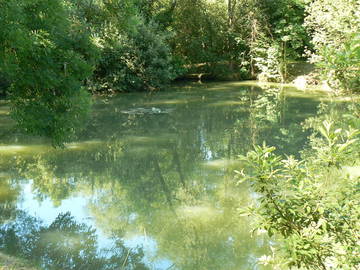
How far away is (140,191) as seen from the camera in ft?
25.8

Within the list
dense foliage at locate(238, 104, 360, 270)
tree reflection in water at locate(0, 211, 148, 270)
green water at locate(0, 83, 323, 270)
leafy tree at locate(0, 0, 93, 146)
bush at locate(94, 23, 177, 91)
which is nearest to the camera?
dense foliage at locate(238, 104, 360, 270)

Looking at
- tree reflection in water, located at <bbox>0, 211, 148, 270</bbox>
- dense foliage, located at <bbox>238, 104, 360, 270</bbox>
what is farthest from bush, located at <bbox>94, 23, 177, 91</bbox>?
dense foliage, located at <bbox>238, 104, 360, 270</bbox>

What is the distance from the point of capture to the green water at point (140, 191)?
5398mm

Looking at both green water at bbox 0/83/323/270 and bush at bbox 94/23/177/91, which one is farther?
bush at bbox 94/23/177/91

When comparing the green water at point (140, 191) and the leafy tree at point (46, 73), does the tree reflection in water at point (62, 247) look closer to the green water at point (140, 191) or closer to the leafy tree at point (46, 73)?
the green water at point (140, 191)

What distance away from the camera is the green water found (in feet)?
17.7

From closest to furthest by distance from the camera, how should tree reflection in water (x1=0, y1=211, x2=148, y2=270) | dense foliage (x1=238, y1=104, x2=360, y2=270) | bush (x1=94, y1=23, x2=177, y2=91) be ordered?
dense foliage (x1=238, y1=104, x2=360, y2=270)
tree reflection in water (x1=0, y1=211, x2=148, y2=270)
bush (x1=94, y1=23, x2=177, y2=91)

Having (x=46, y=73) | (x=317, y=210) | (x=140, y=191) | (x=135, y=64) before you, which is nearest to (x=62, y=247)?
(x=46, y=73)

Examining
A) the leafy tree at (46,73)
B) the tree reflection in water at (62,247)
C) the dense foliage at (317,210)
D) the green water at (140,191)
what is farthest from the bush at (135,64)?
the dense foliage at (317,210)

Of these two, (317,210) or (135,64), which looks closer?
(317,210)

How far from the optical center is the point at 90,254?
531cm

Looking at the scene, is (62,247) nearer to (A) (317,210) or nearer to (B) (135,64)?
(A) (317,210)

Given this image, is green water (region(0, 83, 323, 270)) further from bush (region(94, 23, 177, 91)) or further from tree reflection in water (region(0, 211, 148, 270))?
bush (region(94, 23, 177, 91))

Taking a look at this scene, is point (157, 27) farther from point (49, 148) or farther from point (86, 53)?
point (86, 53)
